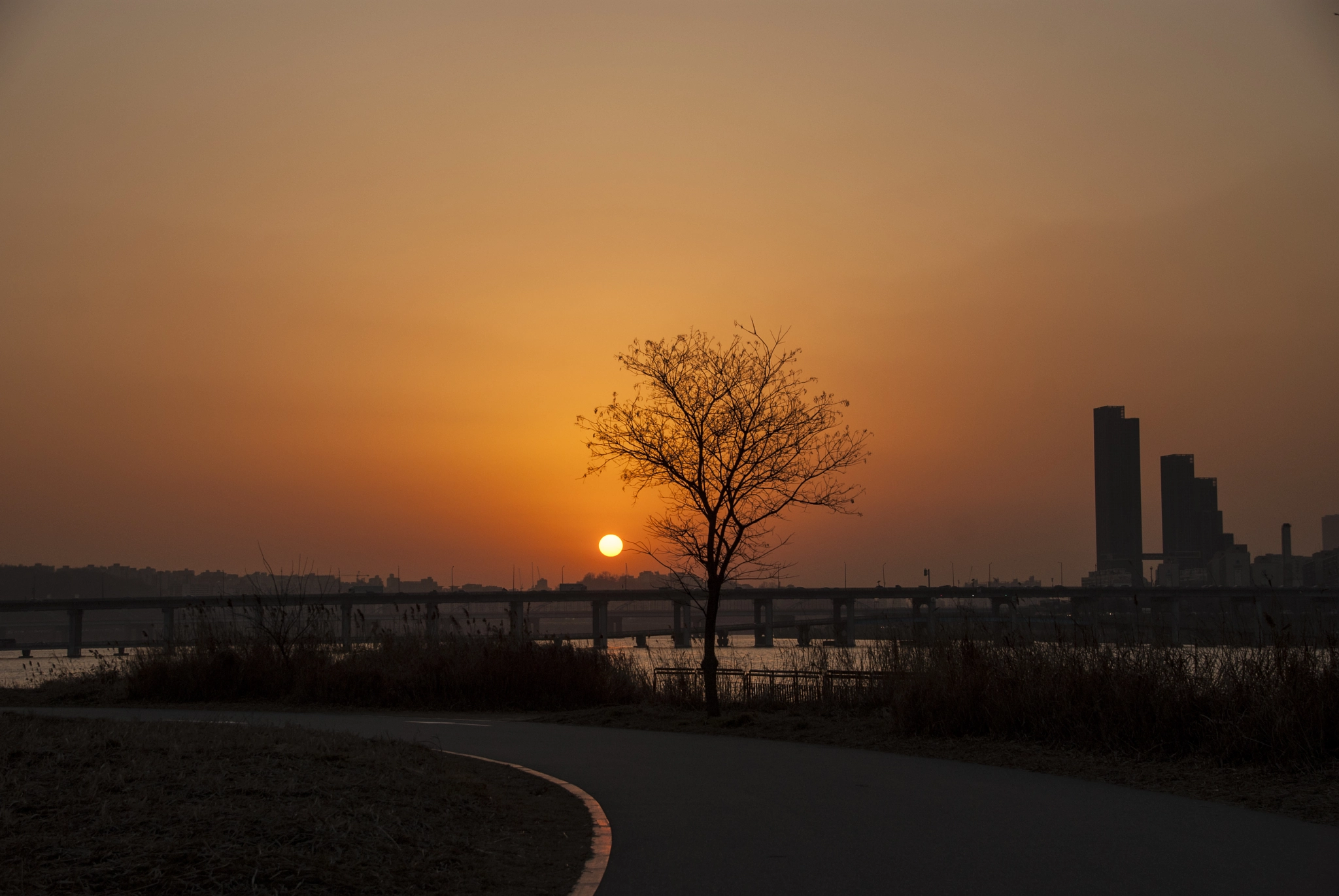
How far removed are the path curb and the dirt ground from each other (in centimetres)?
529

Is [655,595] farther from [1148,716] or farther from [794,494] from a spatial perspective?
[1148,716]

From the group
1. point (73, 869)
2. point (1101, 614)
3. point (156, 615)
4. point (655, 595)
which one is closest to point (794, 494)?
point (1101, 614)

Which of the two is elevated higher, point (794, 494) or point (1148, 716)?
point (794, 494)

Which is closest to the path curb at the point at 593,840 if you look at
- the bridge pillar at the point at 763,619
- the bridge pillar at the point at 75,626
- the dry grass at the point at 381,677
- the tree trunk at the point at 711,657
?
the tree trunk at the point at 711,657

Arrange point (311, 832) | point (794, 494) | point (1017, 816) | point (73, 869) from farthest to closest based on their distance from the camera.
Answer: point (794, 494)
point (1017, 816)
point (311, 832)
point (73, 869)

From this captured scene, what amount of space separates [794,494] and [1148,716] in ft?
26.6

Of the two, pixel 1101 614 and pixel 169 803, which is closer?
pixel 169 803

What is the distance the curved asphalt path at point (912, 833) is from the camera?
7734 mm

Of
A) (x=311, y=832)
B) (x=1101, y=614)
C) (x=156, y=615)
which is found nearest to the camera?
(x=311, y=832)

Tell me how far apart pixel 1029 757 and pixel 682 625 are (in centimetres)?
10272

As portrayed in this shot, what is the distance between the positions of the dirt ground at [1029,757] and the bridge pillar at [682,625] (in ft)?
171

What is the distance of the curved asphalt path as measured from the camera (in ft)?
25.4

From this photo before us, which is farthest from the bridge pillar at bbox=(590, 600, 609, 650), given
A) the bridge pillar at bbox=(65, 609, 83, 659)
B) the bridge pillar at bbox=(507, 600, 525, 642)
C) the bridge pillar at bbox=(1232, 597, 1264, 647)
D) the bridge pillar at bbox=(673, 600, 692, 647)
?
the bridge pillar at bbox=(1232, 597, 1264, 647)

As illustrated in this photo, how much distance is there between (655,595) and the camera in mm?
101438
